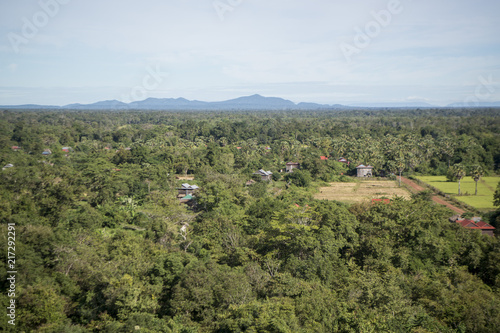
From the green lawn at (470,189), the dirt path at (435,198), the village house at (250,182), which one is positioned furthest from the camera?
the village house at (250,182)

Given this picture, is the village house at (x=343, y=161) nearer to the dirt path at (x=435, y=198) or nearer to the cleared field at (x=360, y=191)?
the cleared field at (x=360, y=191)

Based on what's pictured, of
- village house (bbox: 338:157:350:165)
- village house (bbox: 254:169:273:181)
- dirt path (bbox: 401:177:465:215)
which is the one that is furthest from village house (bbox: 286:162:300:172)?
dirt path (bbox: 401:177:465:215)

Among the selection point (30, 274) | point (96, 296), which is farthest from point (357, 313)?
point (30, 274)

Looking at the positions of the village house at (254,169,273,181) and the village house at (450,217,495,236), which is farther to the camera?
the village house at (254,169,273,181)

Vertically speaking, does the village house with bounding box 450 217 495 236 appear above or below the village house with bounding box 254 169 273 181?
below

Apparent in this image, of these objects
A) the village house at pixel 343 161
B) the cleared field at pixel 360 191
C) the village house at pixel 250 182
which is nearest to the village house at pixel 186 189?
the village house at pixel 250 182

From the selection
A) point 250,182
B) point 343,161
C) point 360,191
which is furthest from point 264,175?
point 343,161

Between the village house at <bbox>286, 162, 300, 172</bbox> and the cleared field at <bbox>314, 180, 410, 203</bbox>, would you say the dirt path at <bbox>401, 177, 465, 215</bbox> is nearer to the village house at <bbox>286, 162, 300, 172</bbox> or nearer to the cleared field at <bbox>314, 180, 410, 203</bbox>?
the cleared field at <bbox>314, 180, 410, 203</bbox>
